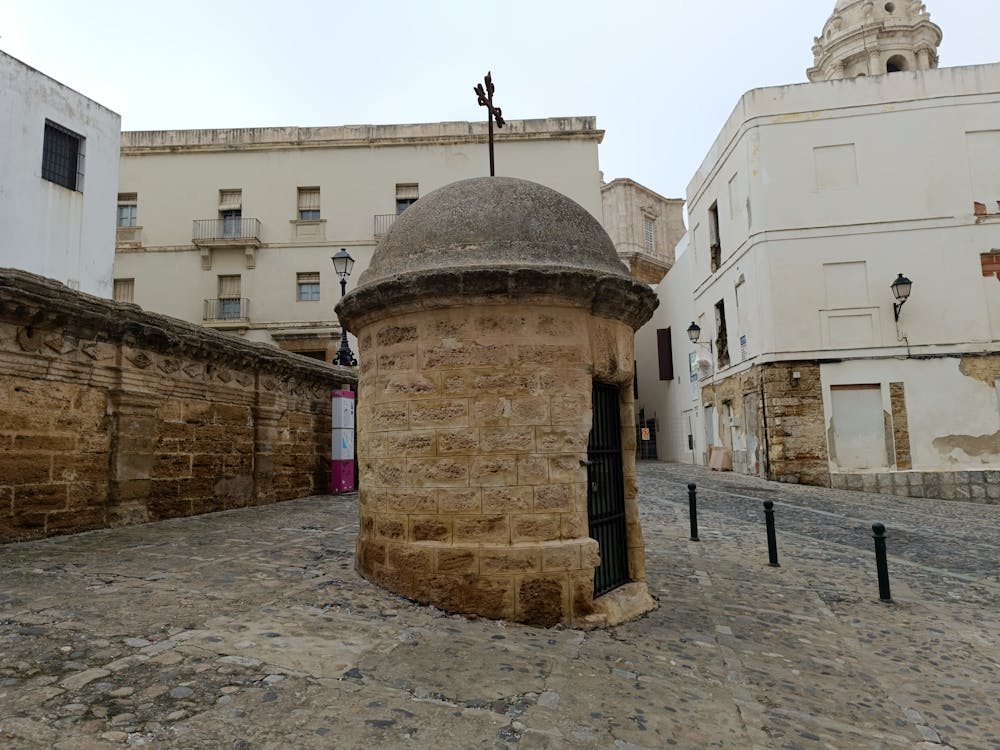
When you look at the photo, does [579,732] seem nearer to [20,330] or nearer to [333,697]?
[333,697]

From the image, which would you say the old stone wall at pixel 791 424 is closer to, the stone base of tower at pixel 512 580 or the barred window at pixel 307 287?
the stone base of tower at pixel 512 580

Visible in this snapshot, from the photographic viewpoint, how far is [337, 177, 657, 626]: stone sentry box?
4340 millimetres

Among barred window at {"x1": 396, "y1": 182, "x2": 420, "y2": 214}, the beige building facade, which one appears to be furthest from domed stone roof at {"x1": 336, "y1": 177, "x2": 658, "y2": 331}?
the beige building facade

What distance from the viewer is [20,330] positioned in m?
6.27

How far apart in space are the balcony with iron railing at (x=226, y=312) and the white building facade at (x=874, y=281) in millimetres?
16931

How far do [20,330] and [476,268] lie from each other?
488cm

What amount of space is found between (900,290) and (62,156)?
20.2m

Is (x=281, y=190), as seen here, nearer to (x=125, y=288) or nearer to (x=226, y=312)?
(x=226, y=312)

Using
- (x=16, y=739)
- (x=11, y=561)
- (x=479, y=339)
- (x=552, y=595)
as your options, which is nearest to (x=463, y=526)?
(x=552, y=595)

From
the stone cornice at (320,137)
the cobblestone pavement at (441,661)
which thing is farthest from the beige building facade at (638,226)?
the cobblestone pavement at (441,661)

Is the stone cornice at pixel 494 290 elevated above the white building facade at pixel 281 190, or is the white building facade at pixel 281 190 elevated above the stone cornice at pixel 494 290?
the white building facade at pixel 281 190

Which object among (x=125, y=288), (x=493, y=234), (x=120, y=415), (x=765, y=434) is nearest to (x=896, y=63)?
(x=765, y=434)

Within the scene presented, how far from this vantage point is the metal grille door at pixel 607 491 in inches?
193

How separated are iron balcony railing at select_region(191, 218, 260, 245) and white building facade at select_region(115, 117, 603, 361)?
37 millimetres
